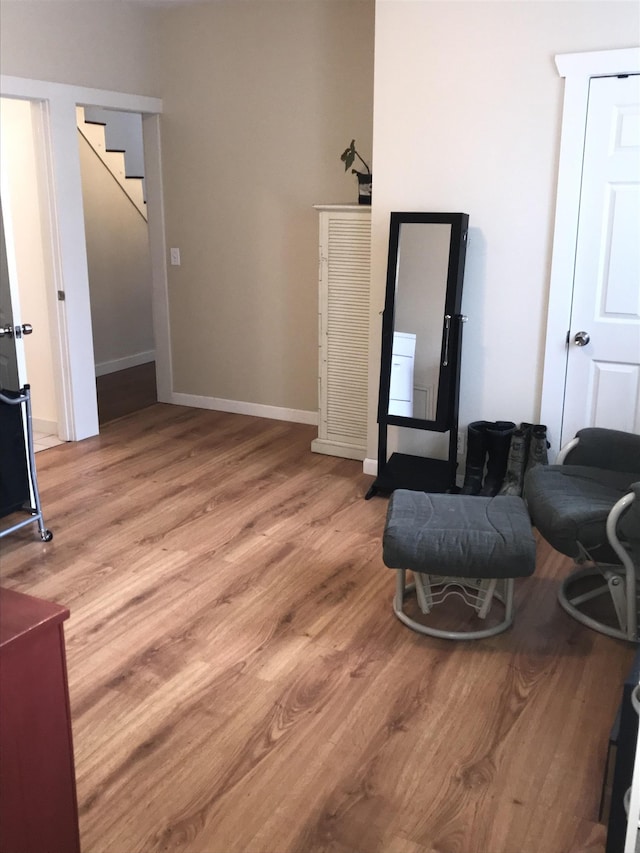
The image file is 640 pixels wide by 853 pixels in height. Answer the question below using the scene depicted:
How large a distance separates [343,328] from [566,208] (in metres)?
1.40

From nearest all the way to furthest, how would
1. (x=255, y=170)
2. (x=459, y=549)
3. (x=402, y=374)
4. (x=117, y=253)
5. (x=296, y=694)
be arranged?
(x=296, y=694) < (x=459, y=549) < (x=402, y=374) < (x=255, y=170) < (x=117, y=253)

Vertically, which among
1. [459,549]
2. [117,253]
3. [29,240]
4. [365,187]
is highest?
[365,187]

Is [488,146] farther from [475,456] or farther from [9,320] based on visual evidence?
[9,320]

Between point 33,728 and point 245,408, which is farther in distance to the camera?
point 245,408

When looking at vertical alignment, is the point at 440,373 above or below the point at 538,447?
above

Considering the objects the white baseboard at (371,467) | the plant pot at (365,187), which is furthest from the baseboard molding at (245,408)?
the plant pot at (365,187)

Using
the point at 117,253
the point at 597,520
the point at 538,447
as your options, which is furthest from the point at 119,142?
the point at 597,520

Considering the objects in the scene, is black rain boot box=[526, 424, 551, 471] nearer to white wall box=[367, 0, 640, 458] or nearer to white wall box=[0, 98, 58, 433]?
white wall box=[367, 0, 640, 458]

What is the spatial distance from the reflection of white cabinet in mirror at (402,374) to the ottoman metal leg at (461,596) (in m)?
1.19

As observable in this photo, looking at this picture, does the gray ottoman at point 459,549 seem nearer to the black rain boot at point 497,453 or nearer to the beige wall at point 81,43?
the black rain boot at point 497,453

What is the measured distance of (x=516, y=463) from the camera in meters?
3.84

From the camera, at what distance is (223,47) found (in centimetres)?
501

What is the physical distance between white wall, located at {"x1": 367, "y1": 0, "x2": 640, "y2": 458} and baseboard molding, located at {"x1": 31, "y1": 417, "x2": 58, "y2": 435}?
7.68 feet

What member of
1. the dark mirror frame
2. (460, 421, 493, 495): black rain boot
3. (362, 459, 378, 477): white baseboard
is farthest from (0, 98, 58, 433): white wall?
(460, 421, 493, 495): black rain boot
